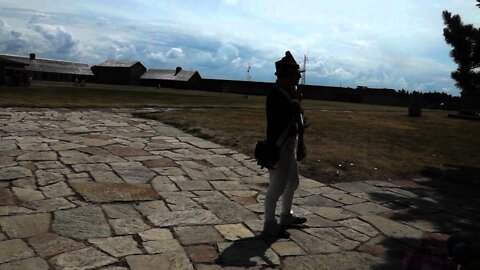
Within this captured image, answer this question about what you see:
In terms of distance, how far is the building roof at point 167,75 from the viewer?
7025cm

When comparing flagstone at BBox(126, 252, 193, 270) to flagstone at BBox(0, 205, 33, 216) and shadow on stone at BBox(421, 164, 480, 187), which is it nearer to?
flagstone at BBox(0, 205, 33, 216)

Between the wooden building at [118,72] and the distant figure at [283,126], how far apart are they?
241ft

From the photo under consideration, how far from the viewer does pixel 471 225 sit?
5219 mm

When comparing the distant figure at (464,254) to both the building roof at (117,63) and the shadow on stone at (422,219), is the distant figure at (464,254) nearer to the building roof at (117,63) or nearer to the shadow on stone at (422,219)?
the shadow on stone at (422,219)

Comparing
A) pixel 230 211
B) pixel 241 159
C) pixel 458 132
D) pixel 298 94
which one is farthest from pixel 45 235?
pixel 458 132

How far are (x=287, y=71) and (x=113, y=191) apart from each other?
273 cm

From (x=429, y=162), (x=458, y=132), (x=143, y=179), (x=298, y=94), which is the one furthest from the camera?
(x=458, y=132)

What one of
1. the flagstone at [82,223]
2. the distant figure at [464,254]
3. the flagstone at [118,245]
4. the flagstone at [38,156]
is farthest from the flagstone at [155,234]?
the flagstone at [38,156]

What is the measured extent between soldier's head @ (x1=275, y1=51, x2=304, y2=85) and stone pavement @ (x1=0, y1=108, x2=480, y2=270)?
1.52m

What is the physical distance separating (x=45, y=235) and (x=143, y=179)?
2.21 metres

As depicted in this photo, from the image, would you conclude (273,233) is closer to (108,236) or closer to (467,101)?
(108,236)

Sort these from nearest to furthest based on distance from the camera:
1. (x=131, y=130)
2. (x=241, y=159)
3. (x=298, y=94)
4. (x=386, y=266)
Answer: (x=386, y=266), (x=298, y=94), (x=241, y=159), (x=131, y=130)

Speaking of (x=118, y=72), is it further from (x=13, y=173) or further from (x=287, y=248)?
(x=287, y=248)

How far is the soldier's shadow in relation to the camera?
3.65 meters
